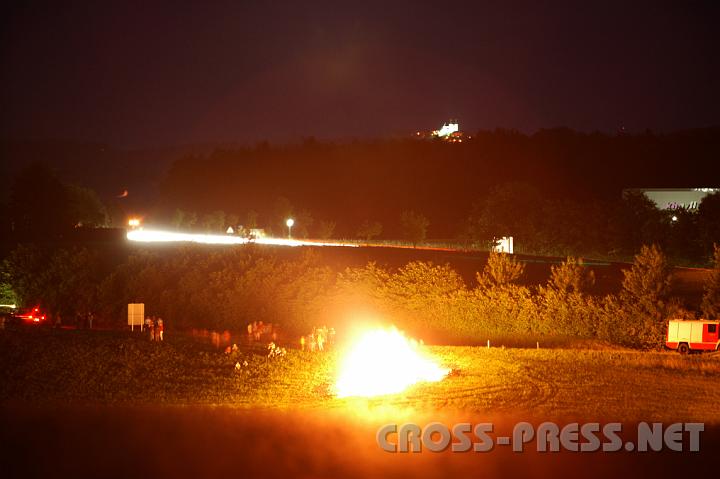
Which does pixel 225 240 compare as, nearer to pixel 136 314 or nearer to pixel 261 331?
pixel 261 331

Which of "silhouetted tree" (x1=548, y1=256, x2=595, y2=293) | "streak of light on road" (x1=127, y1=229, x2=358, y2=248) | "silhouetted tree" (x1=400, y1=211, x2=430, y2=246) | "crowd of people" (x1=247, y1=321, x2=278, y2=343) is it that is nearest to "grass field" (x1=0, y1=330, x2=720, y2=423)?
"crowd of people" (x1=247, y1=321, x2=278, y2=343)

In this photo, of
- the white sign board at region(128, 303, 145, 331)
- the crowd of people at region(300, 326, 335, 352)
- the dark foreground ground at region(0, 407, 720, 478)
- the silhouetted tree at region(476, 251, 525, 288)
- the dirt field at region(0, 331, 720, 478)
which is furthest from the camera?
the silhouetted tree at region(476, 251, 525, 288)

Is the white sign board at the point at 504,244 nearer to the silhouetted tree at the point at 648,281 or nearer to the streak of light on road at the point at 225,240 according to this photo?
the streak of light on road at the point at 225,240

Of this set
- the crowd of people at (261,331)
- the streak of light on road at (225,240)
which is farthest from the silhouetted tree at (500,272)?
the streak of light on road at (225,240)

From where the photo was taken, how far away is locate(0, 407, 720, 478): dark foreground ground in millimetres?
9945

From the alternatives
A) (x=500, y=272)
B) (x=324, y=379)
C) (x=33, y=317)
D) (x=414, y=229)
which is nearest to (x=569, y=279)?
(x=500, y=272)

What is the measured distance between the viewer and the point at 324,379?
60.8ft

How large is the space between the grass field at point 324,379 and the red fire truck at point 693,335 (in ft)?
3.73

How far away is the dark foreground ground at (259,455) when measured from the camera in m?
9.95

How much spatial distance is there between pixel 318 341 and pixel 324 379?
5.65 meters

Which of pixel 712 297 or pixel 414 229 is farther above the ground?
pixel 414 229

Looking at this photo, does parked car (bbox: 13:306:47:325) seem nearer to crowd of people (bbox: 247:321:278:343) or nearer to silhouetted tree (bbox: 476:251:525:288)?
crowd of people (bbox: 247:321:278:343)

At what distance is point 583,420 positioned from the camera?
13.3m

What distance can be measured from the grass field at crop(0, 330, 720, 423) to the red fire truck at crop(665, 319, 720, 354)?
1.14 meters
